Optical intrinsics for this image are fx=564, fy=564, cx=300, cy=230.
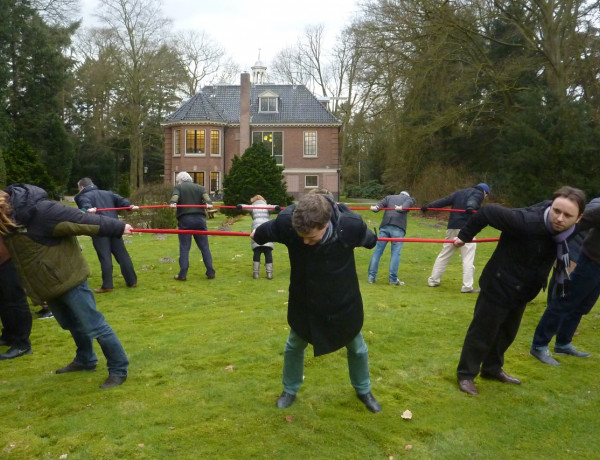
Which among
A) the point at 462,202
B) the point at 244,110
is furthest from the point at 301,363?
the point at 244,110

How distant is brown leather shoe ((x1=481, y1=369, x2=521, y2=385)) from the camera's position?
5.36 metres

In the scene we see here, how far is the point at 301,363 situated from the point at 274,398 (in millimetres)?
452

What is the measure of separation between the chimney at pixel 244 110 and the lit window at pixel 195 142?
3.19m

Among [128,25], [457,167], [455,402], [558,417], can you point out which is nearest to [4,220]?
[455,402]

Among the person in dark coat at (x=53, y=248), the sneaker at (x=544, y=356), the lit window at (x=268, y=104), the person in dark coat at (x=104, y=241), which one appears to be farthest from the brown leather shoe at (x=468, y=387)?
the lit window at (x=268, y=104)

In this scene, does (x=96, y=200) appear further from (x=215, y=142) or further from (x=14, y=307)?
(x=215, y=142)

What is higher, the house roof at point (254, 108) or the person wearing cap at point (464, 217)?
the house roof at point (254, 108)

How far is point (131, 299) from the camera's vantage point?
9266mm

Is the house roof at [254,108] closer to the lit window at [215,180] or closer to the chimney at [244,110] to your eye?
the chimney at [244,110]

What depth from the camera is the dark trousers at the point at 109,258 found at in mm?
9766

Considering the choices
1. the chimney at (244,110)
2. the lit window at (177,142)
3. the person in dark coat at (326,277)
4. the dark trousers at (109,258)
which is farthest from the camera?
the lit window at (177,142)

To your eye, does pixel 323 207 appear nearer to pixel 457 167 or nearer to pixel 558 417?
pixel 558 417

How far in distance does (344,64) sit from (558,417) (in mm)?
49869

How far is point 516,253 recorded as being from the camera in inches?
191
